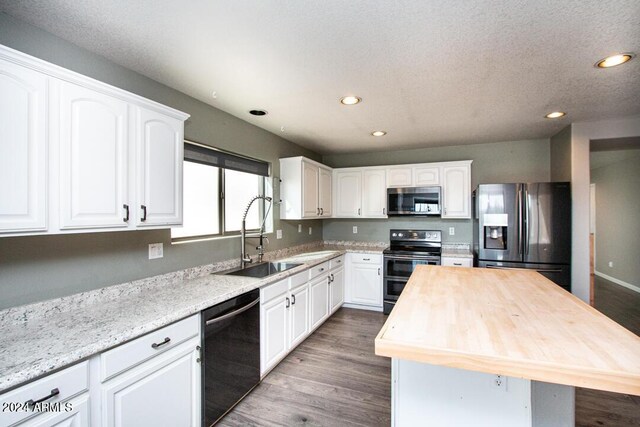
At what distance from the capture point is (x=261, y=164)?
11.5 feet

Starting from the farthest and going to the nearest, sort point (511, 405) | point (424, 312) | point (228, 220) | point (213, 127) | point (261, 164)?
point (261, 164)
point (228, 220)
point (213, 127)
point (424, 312)
point (511, 405)

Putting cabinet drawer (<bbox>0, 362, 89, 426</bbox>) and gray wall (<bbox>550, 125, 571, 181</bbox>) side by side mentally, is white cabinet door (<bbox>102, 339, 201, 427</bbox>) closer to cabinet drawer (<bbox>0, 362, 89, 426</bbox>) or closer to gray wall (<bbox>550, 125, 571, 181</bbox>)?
cabinet drawer (<bbox>0, 362, 89, 426</bbox>)

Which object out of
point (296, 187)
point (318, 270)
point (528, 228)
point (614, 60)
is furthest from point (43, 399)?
point (528, 228)

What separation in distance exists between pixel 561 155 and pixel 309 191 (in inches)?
122

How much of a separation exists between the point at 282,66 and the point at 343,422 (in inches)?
95.6

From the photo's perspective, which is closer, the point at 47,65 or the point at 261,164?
the point at 47,65

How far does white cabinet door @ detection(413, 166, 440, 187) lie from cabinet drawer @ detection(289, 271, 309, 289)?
2193 mm

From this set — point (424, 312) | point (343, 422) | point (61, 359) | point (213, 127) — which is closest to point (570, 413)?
point (424, 312)

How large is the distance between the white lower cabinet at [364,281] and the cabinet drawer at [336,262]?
168 mm

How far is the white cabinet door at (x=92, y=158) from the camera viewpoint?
1432mm

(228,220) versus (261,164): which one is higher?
(261,164)

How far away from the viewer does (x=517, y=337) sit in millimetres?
1168

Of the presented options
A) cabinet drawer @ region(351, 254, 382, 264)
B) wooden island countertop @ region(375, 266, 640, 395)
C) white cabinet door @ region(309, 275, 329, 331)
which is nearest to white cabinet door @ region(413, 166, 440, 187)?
cabinet drawer @ region(351, 254, 382, 264)

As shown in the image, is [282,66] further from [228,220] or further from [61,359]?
[61,359]
